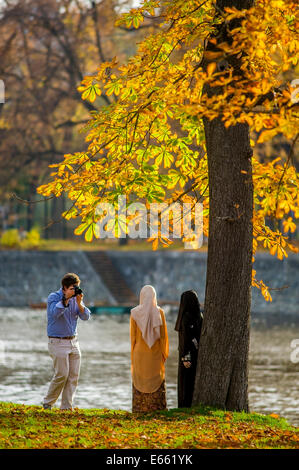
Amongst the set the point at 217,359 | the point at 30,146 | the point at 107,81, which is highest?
the point at 30,146

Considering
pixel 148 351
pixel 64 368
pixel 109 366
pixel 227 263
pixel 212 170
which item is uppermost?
pixel 212 170

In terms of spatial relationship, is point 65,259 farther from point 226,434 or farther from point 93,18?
point 226,434

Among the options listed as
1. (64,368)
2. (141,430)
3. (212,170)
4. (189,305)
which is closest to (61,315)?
(64,368)

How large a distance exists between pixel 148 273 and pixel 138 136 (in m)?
33.9

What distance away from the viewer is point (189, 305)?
11344mm

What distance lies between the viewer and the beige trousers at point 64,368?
11.1 metres

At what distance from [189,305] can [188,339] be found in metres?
0.39

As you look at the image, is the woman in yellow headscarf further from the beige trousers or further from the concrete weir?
the concrete weir

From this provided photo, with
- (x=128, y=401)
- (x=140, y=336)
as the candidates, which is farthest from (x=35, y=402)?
(x=140, y=336)

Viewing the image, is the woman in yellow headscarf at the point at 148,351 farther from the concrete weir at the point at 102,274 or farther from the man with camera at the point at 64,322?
the concrete weir at the point at 102,274

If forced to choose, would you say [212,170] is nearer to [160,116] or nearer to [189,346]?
[160,116]

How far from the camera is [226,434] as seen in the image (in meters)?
9.17

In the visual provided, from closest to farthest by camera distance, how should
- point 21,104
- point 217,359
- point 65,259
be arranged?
point 217,359 → point 65,259 → point 21,104

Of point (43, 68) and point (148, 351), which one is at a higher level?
point (43, 68)
